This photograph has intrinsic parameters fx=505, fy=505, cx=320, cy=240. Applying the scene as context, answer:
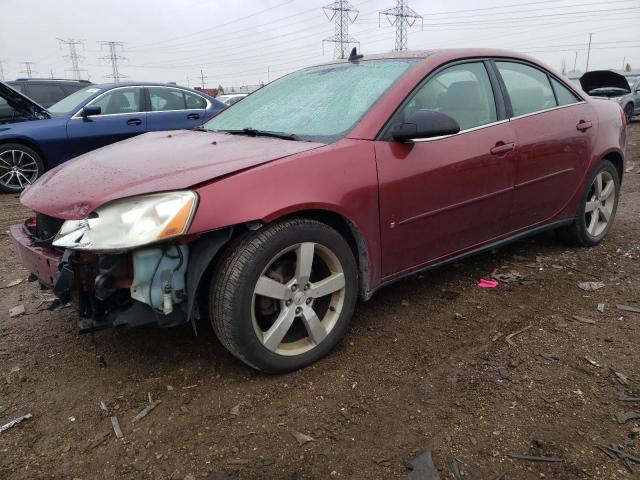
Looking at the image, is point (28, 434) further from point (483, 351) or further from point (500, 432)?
point (483, 351)

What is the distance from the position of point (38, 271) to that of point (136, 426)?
874 millimetres

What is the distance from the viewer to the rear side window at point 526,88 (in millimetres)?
3395

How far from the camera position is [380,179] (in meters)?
2.58

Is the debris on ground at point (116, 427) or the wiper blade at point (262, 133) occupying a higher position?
the wiper blade at point (262, 133)

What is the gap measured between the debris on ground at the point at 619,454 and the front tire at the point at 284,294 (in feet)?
4.06

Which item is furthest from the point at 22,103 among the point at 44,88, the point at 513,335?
the point at 513,335

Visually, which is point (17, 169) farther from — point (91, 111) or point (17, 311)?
point (17, 311)

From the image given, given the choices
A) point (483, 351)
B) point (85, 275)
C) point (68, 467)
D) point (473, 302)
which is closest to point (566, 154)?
point (473, 302)

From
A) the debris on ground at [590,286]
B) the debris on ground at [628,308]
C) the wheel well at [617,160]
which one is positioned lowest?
the debris on ground at [628,308]

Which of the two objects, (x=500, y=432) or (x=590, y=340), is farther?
(x=590, y=340)

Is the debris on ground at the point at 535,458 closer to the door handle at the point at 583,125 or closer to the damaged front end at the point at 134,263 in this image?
the damaged front end at the point at 134,263

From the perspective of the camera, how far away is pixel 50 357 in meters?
2.71

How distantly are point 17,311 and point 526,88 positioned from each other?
12.3ft

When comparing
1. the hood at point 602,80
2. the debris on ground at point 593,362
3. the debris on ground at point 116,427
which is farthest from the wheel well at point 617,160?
the debris on ground at point 116,427
